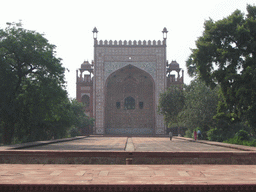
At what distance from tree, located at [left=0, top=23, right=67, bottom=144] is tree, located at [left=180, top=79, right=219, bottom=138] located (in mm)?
7687

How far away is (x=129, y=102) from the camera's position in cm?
3114

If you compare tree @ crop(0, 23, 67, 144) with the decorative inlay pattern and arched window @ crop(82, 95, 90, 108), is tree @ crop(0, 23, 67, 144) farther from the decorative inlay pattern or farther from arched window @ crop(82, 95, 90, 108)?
arched window @ crop(82, 95, 90, 108)

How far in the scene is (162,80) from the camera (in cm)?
2902

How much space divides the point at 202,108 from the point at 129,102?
1531 centimetres

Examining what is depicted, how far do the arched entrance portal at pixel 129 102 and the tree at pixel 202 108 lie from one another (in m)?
12.7

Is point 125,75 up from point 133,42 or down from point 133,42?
down

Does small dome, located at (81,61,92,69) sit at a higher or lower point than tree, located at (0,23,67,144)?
higher

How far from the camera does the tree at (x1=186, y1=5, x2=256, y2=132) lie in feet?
34.0

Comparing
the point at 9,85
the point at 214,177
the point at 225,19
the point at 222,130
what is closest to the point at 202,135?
the point at 222,130

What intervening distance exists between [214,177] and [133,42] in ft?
86.6
